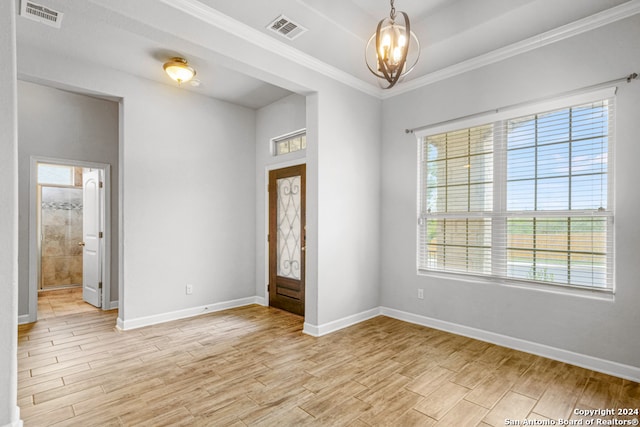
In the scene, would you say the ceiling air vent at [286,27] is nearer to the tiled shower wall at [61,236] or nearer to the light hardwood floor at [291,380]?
the light hardwood floor at [291,380]

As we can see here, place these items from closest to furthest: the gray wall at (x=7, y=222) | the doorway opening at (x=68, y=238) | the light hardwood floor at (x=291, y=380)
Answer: the gray wall at (x=7, y=222) → the light hardwood floor at (x=291, y=380) → the doorway opening at (x=68, y=238)

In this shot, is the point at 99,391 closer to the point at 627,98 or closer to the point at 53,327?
the point at 53,327

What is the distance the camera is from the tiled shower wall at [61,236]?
6.54m

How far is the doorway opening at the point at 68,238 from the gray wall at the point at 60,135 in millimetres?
81

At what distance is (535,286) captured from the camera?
10.5ft

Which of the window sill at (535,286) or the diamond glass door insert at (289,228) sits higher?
the diamond glass door insert at (289,228)

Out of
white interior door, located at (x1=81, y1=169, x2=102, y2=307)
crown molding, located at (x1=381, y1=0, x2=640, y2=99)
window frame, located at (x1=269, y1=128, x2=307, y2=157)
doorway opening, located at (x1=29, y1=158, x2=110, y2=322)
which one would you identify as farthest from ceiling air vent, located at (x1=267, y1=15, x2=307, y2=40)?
white interior door, located at (x1=81, y1=169, x2=102, y2=307)

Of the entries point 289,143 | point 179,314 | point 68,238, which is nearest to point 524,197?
point 289,143

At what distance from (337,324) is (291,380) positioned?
4.38 ft

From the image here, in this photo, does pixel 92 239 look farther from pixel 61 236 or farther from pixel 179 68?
pixel 179 68

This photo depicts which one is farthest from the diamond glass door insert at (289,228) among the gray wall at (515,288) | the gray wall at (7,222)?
the gray wall at (7,222)

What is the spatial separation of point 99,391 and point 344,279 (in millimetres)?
2612

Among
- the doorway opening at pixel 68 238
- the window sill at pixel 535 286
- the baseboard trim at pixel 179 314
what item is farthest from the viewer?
the doorway opening at pixel 68 238

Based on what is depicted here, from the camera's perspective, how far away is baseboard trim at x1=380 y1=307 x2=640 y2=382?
2703 millimetres
